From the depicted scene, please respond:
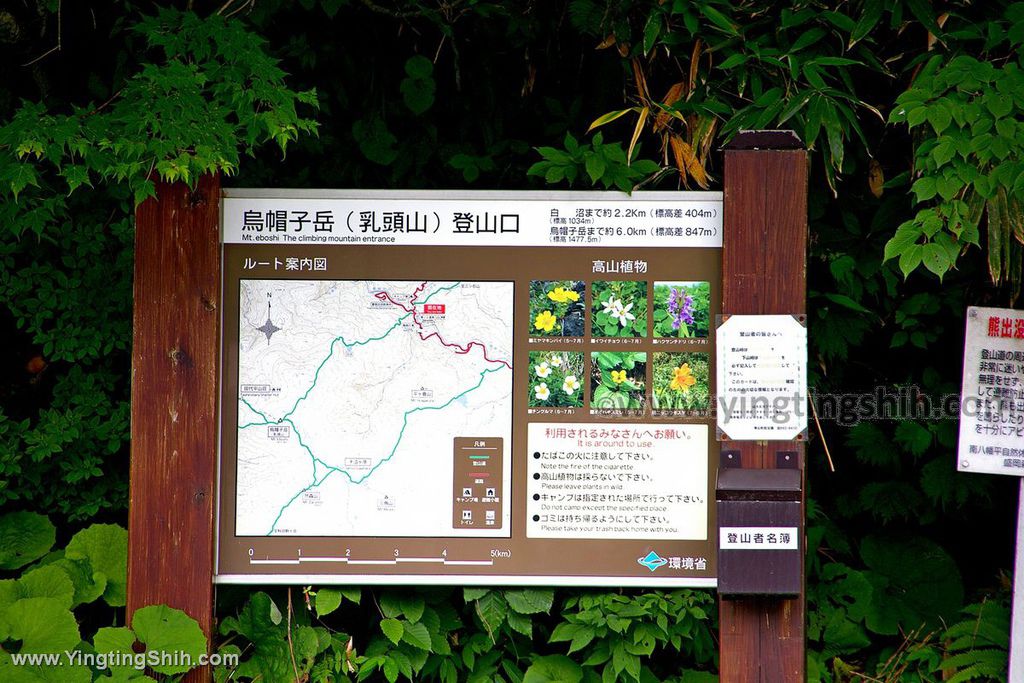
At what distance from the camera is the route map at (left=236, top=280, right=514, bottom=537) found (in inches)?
132

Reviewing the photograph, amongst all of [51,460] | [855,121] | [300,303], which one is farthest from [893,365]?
[51,460]

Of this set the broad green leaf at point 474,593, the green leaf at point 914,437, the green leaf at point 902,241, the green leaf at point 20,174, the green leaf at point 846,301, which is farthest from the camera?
the green leaf at point 914,437

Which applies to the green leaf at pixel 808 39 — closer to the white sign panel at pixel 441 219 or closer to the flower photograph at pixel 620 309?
the white sign panel at pixel 441 219

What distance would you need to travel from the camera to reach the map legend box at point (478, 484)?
333 cm

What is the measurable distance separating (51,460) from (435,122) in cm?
233

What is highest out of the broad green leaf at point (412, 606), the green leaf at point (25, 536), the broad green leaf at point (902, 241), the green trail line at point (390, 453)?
the broad green leaf at point (902, 241)

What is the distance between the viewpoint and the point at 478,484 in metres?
3.34

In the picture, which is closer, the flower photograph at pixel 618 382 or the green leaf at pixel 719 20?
the flower photograph at pixel 618 382

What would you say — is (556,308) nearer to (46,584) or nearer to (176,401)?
(176,401)

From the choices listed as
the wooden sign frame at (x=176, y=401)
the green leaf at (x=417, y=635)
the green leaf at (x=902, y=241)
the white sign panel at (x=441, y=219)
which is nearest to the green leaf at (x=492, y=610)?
the green leaf at (x=417, y=635)

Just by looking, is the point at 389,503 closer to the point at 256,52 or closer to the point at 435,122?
the point at 256,52

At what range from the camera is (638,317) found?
3314 mm

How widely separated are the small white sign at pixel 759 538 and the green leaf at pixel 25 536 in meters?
2.83

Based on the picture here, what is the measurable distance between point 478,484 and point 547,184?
1.49 metres
